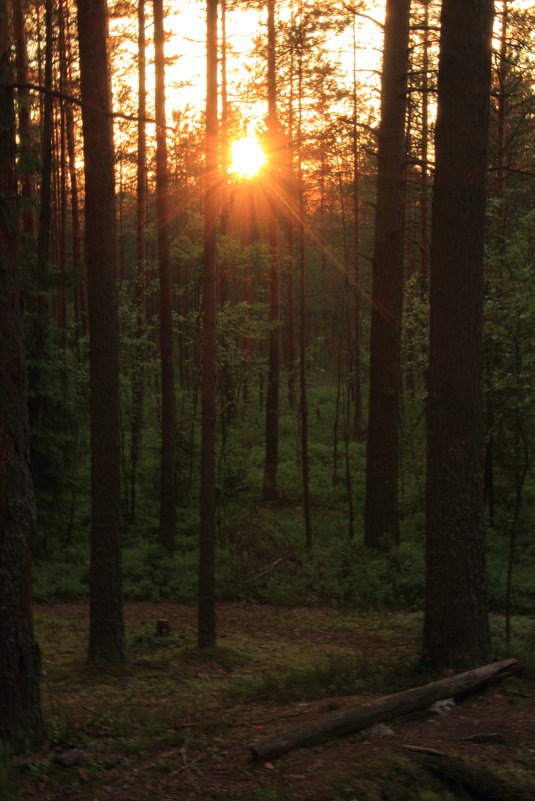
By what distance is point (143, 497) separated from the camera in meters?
21.1

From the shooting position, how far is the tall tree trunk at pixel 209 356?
32.7 feet

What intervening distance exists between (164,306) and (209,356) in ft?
20.9

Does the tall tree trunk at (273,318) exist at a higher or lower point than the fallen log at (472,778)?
higher

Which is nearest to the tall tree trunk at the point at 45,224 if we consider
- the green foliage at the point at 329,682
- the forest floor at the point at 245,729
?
the forest floor at the point at 245,729

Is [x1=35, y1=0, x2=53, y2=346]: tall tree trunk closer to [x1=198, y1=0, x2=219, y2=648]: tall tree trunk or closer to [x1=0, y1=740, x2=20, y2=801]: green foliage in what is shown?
[x1=198, y1=0, x2=219, y2=648]: tall tree trunk

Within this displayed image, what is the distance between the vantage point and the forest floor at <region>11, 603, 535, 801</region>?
4840 millimetres

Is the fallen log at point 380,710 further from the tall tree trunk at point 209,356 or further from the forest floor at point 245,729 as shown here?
Result: the tall tree trunk at point 209,356

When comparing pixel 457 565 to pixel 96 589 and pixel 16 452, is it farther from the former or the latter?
pixel 96 589

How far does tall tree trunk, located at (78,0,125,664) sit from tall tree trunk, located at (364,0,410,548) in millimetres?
6176

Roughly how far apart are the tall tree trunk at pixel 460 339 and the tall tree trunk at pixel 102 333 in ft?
14.4

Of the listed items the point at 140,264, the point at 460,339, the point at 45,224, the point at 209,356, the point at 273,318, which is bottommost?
the point at 209,356

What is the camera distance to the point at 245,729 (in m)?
6.34

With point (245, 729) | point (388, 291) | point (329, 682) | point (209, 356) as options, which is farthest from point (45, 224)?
point (245, 729)

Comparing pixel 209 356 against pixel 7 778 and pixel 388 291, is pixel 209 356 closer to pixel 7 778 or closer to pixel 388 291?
pixel 388 291
